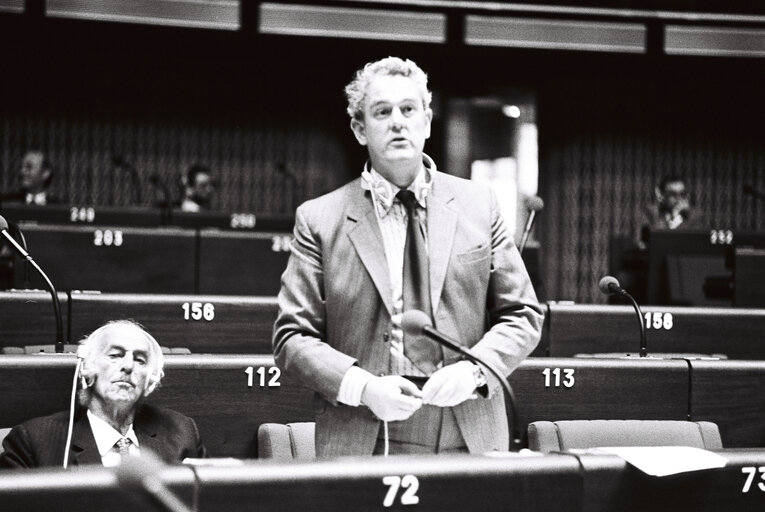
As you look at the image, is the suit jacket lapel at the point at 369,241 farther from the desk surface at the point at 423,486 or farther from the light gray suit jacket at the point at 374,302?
the desk surface at the point at 423,486

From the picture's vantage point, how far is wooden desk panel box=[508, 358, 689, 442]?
3.67m

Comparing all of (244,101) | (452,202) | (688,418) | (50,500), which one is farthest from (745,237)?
(50,500)

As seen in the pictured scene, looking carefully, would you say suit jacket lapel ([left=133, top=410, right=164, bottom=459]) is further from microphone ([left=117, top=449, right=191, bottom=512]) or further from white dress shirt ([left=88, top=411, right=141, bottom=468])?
microphone ([left=117, top=449, right=191, bottom=512])

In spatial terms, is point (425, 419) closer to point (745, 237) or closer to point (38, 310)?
point (38, 310)

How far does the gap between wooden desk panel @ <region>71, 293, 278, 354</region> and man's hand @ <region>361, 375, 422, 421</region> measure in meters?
2.28

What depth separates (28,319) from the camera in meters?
4.14

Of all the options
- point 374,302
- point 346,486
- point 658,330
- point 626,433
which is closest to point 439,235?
point 374,302

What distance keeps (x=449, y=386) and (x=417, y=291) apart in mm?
252

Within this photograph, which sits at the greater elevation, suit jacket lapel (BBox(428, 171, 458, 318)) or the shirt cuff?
suit jacket lapel (BBox(428, 171, 458, 318))

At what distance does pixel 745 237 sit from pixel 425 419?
17.5 feet

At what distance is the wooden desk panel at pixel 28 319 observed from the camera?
13.5 ft

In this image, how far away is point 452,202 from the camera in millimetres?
2326

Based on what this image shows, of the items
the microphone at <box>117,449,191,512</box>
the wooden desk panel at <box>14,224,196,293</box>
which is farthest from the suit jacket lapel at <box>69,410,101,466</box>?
the wooden desk panel at <box>14,224,196,293</box>

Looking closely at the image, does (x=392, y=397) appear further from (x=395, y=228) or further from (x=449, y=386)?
(x=395, y=228)
